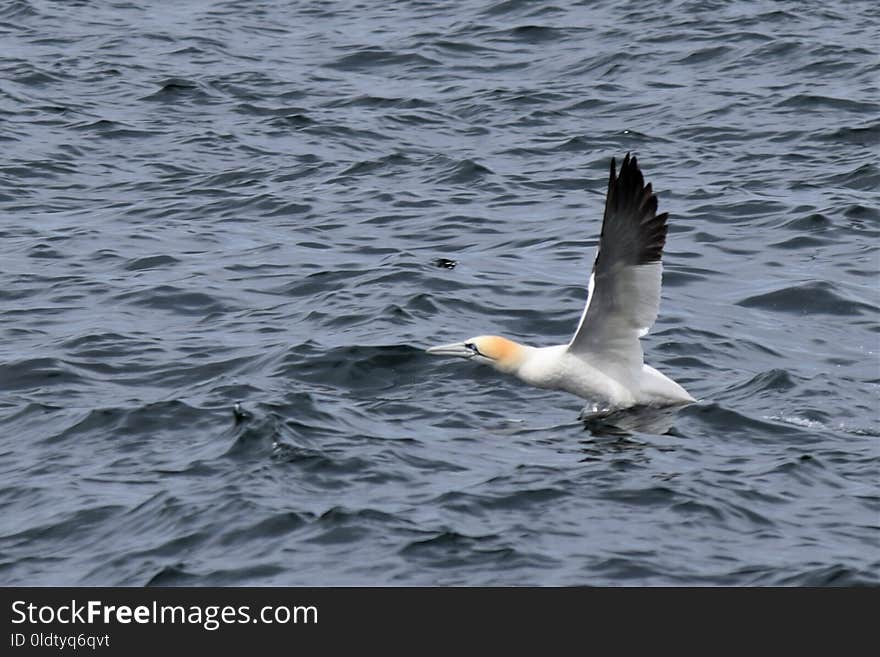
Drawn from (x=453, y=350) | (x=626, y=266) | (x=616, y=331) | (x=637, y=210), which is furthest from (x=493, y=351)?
(x=637, y=210)

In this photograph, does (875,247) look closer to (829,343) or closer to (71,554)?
(829,343)

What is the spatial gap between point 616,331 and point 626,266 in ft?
2.30

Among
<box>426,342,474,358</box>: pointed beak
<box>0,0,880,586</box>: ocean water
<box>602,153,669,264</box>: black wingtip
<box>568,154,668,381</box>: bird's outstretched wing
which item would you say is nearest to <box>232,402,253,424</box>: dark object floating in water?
<box>0,0,880,586</box>: ocean water

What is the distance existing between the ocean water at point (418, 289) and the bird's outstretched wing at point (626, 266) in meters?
0.75

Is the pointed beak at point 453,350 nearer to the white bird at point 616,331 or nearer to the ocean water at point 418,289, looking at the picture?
the white bird at point 616,331

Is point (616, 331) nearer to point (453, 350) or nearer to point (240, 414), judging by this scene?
point (453, 350)

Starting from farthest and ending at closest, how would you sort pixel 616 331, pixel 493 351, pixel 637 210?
pixel 493 351
pixel 616 331
pixel 637 210

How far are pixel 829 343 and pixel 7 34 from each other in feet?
57.0

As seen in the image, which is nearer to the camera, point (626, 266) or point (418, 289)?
point (626, 266)

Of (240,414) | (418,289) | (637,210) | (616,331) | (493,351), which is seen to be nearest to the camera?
(637,210)

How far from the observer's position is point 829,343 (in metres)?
14.7

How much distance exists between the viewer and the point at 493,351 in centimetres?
1316

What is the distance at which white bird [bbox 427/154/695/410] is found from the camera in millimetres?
12164

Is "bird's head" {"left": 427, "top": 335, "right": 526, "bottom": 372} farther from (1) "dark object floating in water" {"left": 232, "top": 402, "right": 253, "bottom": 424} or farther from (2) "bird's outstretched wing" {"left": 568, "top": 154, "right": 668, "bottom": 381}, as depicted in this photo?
(1) "dark object floating in water" {"left": 232, "top": 402, "right": 253, "bottom": 424}
